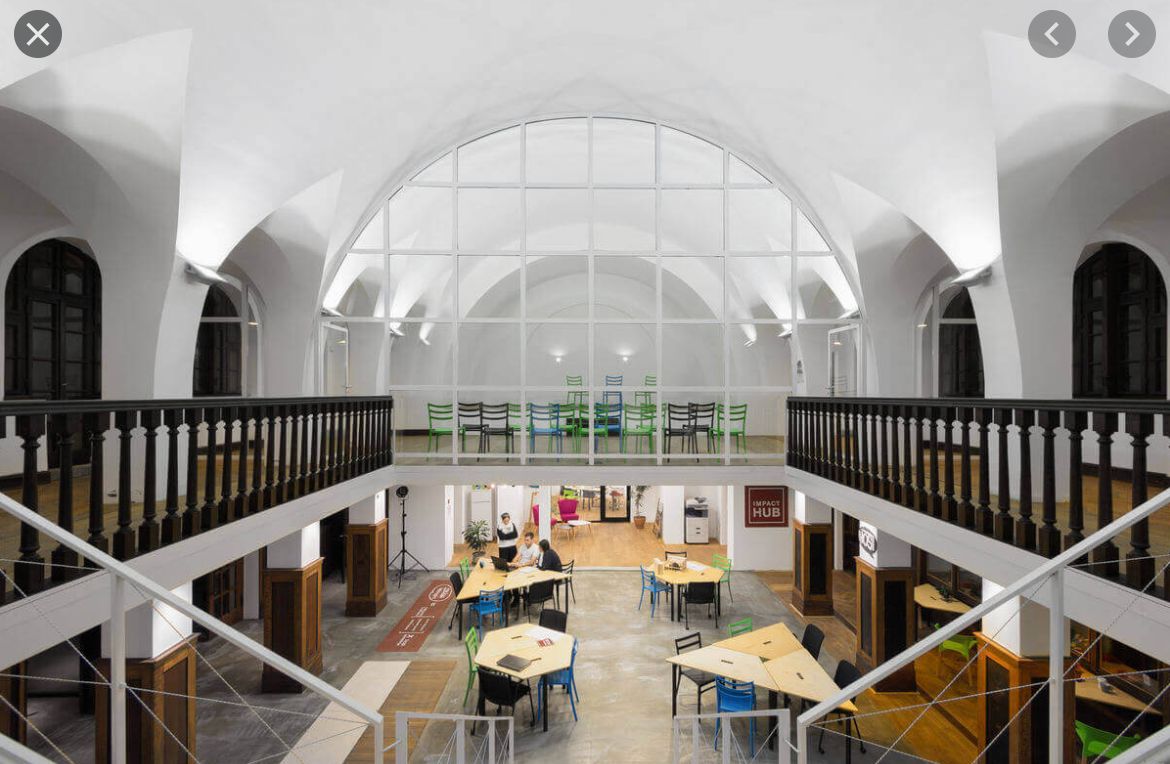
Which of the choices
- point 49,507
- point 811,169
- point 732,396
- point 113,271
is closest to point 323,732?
point 49,507

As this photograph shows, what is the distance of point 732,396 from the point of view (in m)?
12.1

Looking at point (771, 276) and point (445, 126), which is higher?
point (445, 126)

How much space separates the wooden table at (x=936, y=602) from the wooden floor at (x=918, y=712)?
754mm

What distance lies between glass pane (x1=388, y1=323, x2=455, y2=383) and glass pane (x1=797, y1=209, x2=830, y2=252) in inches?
249

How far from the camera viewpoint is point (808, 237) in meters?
11.3

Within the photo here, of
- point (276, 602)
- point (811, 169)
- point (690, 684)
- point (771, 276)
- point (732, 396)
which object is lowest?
point (690, 684)

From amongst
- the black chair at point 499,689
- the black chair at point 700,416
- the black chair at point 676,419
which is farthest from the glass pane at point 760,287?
the black chair at point 499,689

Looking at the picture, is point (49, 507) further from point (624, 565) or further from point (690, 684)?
point (624, 565)

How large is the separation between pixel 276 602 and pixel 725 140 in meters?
10.1

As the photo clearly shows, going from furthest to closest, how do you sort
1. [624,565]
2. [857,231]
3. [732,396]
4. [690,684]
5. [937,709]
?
1. [624,565]
2. [732,396]
3. [857,231]
4. [690,684]
5. [937,709]

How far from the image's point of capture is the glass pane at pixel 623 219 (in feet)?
39.7

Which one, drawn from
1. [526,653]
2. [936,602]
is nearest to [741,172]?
[936,602]

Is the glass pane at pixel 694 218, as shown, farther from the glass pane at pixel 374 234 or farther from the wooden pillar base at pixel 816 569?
the wooden pillar base at pixel 816 569

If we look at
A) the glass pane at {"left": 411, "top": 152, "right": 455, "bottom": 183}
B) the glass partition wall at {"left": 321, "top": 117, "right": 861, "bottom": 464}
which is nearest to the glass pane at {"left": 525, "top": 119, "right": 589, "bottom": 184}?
the glass partition wall at {"left": 321, "top": 117, "right": 861, "bottom": 464}
